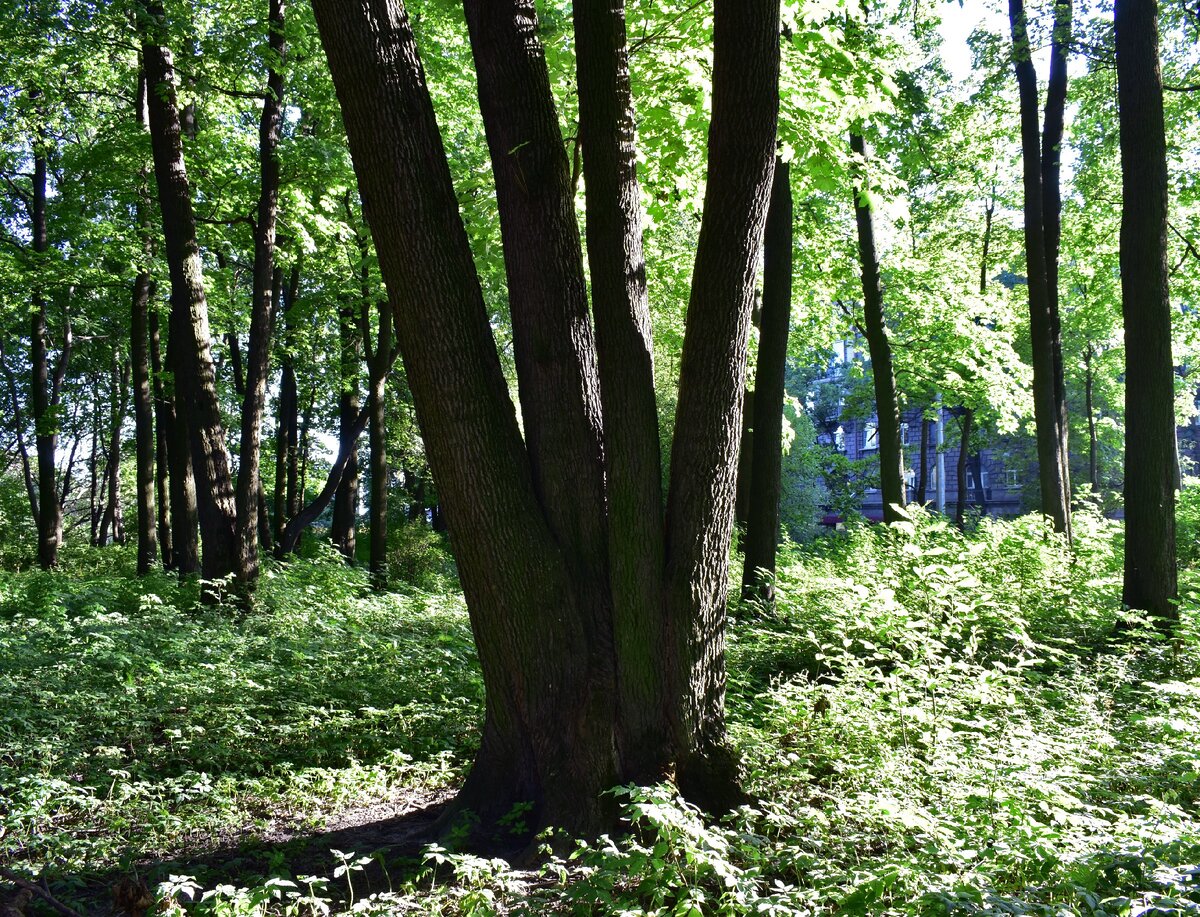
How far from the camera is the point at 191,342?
1059cm

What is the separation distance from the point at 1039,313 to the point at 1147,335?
511 centimetres

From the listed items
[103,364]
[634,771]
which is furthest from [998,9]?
[103,364]

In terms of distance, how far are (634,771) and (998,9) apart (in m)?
14.4

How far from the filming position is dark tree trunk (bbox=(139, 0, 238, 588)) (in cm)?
1047

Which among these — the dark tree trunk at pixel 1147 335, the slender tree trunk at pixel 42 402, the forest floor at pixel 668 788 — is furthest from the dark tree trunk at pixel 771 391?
the slender tree trunk at pixel 42 402

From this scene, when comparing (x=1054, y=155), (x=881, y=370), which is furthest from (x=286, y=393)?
(x=1054, y=155)

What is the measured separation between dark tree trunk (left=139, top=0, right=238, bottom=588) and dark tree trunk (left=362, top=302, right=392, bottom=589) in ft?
16.1

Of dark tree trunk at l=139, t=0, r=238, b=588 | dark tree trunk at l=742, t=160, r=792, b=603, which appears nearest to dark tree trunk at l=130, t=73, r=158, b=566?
dark tree trunk at l=139, t=0, r=238, b=588

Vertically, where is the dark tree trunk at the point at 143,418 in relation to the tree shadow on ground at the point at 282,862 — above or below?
above

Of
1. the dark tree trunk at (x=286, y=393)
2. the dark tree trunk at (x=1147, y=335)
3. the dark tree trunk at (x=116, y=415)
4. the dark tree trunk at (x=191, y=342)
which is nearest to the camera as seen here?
the dark tree trunk at (x=1147, y=335)

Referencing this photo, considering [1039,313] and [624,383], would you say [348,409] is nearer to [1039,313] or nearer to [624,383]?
[1039,313]

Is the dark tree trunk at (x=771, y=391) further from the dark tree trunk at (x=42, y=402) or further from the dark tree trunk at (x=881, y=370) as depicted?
the dark tree trunk at (x=42, y=402)

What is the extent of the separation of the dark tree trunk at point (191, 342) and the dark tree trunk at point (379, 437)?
193 inches

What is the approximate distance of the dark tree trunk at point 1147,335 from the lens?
7.80m
